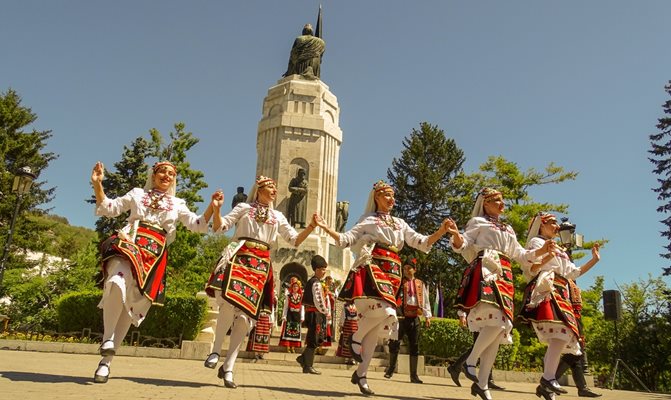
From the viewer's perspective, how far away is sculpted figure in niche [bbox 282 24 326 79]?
26.6 meters

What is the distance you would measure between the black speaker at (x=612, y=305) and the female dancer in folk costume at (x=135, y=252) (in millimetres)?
11844

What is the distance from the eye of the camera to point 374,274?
19.1ft

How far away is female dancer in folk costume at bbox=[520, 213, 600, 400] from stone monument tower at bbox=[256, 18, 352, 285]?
16103 mm

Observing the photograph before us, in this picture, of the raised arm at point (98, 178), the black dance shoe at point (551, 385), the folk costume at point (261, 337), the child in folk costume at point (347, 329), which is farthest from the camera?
the child in folk costume at point (347, 329)

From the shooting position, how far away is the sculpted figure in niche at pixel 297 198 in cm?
2314

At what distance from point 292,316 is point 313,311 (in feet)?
11.5

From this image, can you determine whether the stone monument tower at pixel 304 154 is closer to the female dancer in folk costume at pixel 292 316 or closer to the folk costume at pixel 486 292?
the female dancer in folk costume at pixel 292 316

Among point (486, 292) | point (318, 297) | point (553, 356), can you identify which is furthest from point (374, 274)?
point (318, 297)

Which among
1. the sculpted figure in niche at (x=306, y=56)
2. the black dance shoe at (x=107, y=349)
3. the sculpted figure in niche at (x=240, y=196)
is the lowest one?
the black dance shoe at (x=107, y=349)

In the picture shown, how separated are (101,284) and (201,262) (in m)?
28.1

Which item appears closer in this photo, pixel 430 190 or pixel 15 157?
pixel 15 157

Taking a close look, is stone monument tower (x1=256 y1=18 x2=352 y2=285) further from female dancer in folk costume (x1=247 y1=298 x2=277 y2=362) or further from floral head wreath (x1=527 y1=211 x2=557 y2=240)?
floral head wreath (x1=527 y1=211 x2=557 y2=240)

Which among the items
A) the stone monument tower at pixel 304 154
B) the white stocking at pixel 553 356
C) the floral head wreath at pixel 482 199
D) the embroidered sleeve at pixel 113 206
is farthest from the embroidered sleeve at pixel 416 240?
the stone monument tower at pixel 304 154

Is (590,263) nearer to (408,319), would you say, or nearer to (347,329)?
(408,319)
